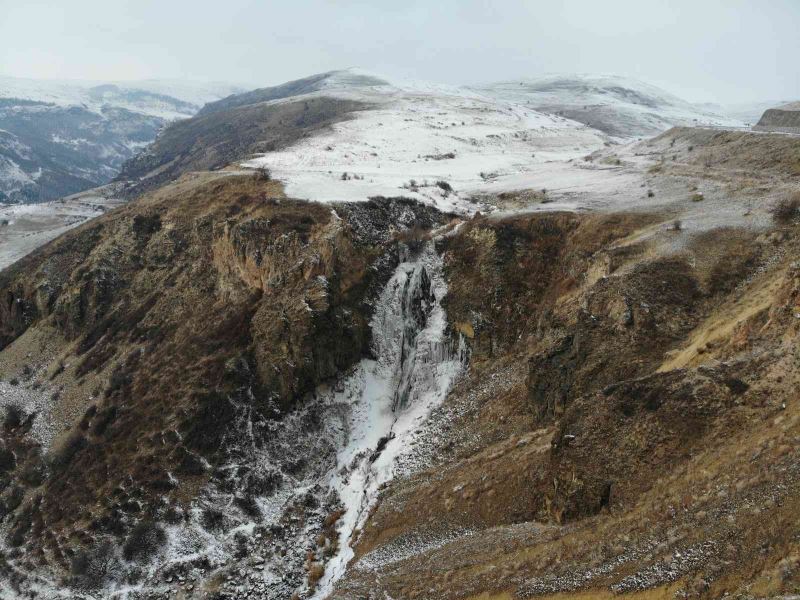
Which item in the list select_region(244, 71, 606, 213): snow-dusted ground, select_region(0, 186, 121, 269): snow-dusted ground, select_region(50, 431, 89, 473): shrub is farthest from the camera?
select_region(0, 186, 121, 269): snow-dusted ground

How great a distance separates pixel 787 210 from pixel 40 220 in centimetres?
12328

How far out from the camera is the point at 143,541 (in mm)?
21719

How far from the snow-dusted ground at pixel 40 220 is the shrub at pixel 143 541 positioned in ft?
208

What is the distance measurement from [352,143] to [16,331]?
53.1 m

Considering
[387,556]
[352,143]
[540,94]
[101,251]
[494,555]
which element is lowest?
[387,556]

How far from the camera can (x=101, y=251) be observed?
39.8m

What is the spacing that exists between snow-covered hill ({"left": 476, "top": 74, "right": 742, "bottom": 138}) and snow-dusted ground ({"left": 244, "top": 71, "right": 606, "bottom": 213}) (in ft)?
63.7

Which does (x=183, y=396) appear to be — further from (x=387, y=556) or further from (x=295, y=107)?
(x=295, y=107)

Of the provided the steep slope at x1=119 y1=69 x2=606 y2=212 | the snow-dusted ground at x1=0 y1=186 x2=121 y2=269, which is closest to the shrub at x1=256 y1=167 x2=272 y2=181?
the steep slope at x1=119 y1=69 x2=606 y2=212

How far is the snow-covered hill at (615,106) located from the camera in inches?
4926

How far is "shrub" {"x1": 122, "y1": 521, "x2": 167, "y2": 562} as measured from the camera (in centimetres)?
2136

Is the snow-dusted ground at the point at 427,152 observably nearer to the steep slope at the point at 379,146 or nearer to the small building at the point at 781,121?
the steep slope at the point at 379,146

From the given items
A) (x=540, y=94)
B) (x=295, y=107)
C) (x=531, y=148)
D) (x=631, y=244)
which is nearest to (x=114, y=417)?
(x=631, y=244)

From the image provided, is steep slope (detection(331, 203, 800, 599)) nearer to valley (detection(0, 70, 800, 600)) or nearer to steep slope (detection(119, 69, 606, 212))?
valley (detection(0, 70, 800, 600))
